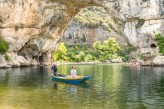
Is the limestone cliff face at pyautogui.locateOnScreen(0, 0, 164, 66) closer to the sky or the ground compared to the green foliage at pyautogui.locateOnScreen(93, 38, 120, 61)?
closer to the sky

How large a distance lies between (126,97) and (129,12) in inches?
1323

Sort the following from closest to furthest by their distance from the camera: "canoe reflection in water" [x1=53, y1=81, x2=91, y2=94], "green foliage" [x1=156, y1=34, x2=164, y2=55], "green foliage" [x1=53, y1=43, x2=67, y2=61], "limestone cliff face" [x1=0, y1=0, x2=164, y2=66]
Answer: "canoe reflection in water" [x1=53, y1=81, x2=91, y2=94] < "limestone cliff face" [x1=0, y1=0, x2=164, y2=66] < "green foliage" [x1=156, y1=34, x2=164, y2=55] < "green foliage" [x1=53, y1=43, x2=67, y2=61]

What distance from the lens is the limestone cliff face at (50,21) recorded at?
2053 inches

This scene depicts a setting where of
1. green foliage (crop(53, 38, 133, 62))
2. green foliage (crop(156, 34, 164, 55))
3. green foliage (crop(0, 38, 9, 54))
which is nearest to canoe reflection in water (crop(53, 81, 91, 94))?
green foliage (crop(156, 34, 164, 55))

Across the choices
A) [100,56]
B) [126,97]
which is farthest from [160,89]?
[100,56]

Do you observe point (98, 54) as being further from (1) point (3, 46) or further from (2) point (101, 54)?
(1) point (3, 46)

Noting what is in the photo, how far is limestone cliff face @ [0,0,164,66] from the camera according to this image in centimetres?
5216

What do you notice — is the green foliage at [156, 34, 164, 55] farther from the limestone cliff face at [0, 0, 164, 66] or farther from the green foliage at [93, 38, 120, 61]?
the green foliage at [93, 38, 120, 61]

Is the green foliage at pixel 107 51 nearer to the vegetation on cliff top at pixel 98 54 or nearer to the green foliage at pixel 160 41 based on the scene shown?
the vegetation on cliff top at pixel 98 54

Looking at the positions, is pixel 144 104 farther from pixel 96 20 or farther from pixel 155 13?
pixel 96 20

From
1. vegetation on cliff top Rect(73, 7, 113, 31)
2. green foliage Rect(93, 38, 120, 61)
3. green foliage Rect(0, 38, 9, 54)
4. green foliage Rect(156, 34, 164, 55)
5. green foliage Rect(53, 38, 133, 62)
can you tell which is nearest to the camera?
green foliage Rect(156, 34, 164, 55)

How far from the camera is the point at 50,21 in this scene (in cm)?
6262

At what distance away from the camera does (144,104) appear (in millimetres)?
17859

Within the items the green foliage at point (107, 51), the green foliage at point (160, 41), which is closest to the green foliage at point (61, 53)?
the green foliage at point (107, 51)
